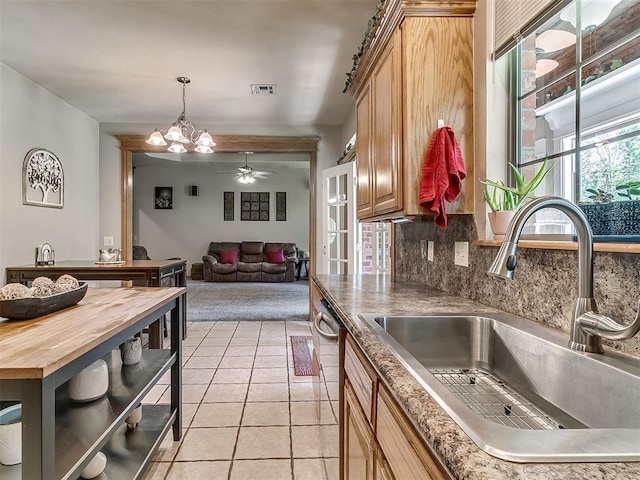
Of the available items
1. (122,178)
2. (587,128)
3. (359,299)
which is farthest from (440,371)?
(122,178)

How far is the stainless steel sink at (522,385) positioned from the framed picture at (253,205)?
29.2 feet

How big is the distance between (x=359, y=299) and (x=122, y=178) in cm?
431

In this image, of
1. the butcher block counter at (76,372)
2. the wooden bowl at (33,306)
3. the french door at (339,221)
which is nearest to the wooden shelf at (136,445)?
the butcher block counter at (76,372)

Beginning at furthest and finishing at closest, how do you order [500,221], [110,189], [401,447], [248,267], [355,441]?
[248,267], [110,189], [500,221], [355,441], [401,447]

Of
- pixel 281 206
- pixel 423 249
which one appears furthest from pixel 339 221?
pixel 281 206

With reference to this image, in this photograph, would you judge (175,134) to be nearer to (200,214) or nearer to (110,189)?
(110,189)

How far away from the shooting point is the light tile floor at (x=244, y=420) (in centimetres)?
181

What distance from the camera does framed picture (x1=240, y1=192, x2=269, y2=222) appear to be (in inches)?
391

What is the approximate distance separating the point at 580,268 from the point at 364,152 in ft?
5.39

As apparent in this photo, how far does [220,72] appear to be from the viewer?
10.6ft

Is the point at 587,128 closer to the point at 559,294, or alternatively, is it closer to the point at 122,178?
the point at 559,294

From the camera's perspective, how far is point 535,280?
1212 mm

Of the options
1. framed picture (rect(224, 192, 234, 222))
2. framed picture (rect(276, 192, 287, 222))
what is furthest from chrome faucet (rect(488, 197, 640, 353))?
framed picture (rect(224, 192, 234, 222))

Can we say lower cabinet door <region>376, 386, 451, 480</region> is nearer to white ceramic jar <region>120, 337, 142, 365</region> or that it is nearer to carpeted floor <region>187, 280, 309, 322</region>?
white ceramic jar <region>120, 337, 142, 365</region>
